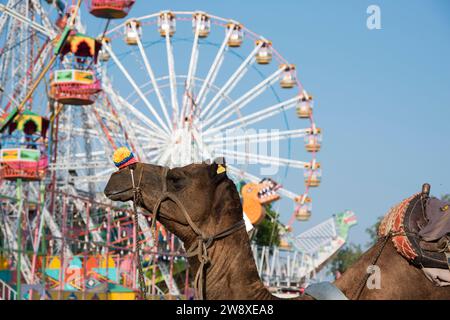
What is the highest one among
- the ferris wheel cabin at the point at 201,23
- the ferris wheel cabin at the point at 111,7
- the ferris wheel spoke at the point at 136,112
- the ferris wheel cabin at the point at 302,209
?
the ferris wheel cabin at the point at 201,23

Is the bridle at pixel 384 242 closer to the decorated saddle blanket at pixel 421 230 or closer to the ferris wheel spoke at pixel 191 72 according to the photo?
the decorated saddle blanket at pixel 421 230

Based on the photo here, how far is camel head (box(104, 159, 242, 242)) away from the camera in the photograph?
12.7 ft

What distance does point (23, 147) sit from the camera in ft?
85.5

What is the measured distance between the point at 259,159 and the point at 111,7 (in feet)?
56.4

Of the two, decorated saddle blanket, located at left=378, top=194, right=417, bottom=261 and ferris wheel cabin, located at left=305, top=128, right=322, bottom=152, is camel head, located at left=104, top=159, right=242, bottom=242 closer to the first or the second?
decorated saddle blanket, located at left=378, top=194, right=417, bottom=261

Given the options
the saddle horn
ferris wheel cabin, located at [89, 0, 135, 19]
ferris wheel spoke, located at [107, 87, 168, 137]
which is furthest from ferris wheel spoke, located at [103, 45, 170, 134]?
the saddle horn

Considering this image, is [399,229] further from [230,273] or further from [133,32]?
[133,32]

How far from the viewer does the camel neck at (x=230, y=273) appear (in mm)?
3822

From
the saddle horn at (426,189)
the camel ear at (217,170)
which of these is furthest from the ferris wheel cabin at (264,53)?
the camel ear at (217,170)

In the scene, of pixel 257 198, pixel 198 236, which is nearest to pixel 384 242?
pixel 198 236

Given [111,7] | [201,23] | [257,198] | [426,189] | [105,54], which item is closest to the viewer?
[426,189]

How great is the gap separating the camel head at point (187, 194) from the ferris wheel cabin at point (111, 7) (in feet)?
74.1
